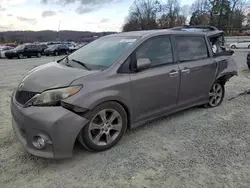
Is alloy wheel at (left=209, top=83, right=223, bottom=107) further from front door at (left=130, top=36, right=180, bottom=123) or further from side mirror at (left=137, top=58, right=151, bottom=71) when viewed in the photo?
side mirror at (left=137, top=58, right=151, bottom=71)

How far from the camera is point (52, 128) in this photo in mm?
2896

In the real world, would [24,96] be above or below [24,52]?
above

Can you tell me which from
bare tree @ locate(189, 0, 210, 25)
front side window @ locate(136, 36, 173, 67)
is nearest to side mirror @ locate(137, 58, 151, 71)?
front side window @ locate(136, 36, 173, 67)

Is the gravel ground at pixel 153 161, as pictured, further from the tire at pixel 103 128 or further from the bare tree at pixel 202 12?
the bare tree at pixel 202 12

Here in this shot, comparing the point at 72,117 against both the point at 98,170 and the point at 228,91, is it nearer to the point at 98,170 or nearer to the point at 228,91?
the point at 98,170

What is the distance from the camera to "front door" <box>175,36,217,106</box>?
14.4ft

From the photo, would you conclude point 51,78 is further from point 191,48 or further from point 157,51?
point 191,48

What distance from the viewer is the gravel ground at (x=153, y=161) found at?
2785mm

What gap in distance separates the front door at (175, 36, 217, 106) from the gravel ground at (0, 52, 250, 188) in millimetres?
559

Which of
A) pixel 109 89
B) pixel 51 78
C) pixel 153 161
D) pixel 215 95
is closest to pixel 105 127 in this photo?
pixel 109 89

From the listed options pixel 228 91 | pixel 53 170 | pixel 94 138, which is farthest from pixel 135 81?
pixel 228 91

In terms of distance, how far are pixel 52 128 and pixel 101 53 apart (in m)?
1.54

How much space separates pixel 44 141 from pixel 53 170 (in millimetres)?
375

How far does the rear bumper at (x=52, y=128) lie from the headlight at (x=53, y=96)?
0.07m
